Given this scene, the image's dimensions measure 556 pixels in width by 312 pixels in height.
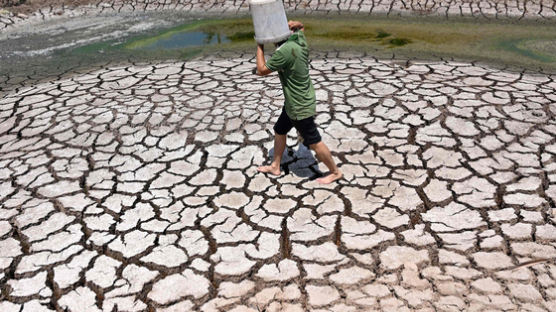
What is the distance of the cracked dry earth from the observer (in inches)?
106

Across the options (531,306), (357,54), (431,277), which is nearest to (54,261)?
(431,277)

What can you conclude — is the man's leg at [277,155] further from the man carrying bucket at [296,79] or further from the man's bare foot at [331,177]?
the man's bare foot at [331,177]

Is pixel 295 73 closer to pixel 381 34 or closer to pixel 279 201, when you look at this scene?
pixel 279 201

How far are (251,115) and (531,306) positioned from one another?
2.90 m

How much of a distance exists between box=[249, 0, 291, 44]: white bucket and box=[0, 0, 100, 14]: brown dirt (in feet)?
30.3

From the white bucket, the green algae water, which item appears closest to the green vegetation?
the green algae water

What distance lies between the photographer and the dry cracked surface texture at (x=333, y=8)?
859 centimetres

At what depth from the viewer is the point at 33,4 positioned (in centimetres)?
1098

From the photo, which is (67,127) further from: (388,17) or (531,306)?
(388,17)

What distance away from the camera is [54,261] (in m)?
2.95

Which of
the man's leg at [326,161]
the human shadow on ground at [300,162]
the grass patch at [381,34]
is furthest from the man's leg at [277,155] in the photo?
the grass patch at [381,34]

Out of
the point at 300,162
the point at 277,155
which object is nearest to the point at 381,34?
the point at 300,162

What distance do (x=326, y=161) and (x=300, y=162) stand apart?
1.56ft

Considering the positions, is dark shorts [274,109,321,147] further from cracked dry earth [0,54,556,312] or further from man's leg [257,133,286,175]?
cracked dry earth [0,54,556,312]
